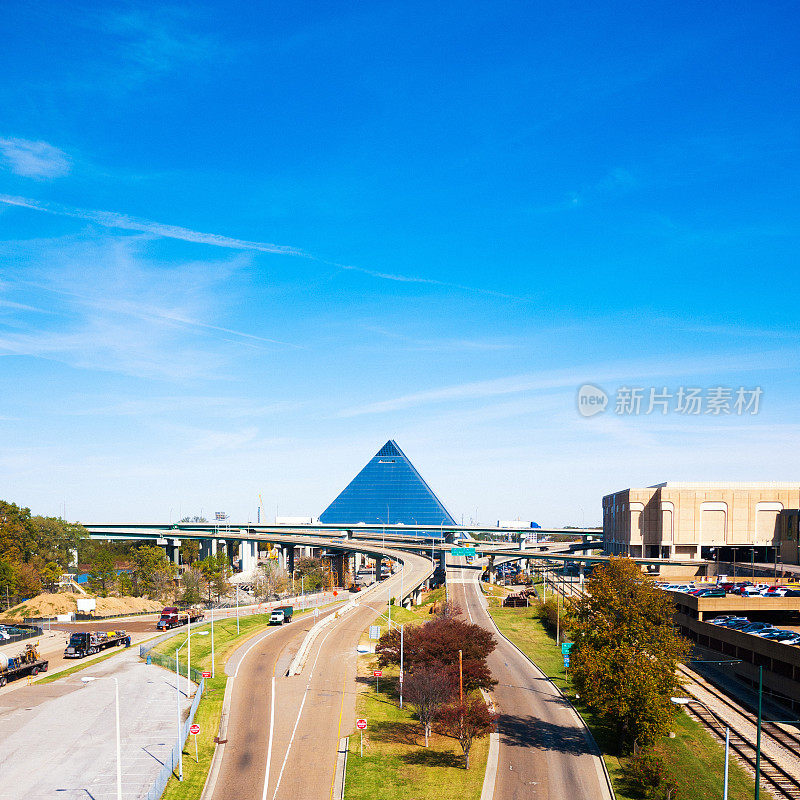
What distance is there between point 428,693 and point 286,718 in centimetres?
926

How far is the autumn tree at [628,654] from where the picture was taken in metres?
35.7

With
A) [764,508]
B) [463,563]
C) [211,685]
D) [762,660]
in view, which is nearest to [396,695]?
[211,685]

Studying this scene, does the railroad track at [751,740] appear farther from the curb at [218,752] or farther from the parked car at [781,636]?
the curb at [218,752]

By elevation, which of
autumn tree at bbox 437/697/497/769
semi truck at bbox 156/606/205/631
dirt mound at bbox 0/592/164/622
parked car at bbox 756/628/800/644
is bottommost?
dirt mound at bbox 0/592/164/622

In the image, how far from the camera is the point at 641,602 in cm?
3847

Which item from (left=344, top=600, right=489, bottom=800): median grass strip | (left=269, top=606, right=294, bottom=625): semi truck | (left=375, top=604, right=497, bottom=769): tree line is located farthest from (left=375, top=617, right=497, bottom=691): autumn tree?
(left=269, top=606, right=294, bottom=625): semi truck

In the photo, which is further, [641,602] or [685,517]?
[685,517]

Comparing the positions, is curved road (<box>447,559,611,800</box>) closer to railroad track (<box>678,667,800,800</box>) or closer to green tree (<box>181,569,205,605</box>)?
railroad track (<box>678,667,800,800</box>)

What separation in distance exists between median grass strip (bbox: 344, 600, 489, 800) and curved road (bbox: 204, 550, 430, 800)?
122 cm

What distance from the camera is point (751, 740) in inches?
1666

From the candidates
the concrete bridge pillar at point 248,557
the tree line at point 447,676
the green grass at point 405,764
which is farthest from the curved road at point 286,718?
the concrete bridge pillar at point 248,557

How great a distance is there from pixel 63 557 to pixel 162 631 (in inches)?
1991

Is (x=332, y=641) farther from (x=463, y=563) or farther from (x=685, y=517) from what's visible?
(x=463, y=563)

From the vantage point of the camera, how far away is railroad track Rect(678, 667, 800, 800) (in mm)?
35125
